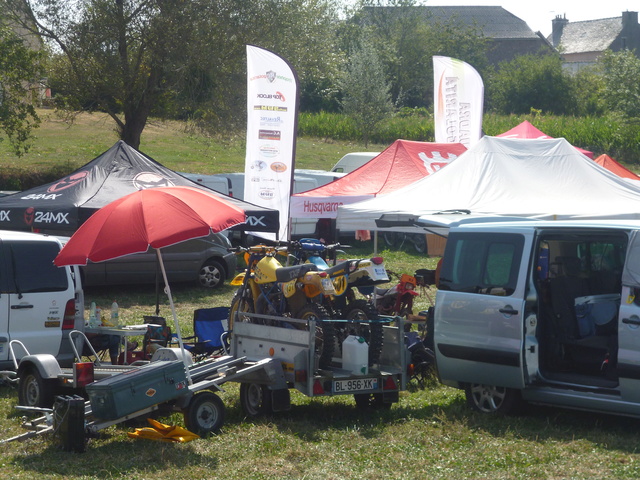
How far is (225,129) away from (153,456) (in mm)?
19560

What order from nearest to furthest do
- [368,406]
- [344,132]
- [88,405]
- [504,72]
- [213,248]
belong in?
1. [88,405]
2. [368,406]
3. [213,248]
4. [344,132]
5. [504,72]

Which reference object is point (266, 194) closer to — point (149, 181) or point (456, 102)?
point (149, 181)

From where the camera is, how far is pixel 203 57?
910 inches

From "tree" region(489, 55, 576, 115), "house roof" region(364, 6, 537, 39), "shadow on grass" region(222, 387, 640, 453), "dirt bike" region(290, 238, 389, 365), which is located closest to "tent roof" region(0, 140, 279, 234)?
"dirt bike" region(290, 238, 389, 365)

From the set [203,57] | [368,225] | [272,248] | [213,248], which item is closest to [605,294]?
[272,248]

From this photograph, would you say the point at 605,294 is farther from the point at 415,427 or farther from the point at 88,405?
the point at 88,405

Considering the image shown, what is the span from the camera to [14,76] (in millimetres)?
23078

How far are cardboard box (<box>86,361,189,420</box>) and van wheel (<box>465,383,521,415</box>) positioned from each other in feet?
8.96

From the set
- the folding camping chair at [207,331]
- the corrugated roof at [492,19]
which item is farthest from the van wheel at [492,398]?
the corrugated roof at [492,19]

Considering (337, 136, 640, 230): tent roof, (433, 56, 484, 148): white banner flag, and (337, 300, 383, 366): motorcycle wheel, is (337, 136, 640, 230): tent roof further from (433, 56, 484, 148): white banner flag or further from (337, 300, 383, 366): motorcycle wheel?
(433, 56, 484, 148): white banner flag

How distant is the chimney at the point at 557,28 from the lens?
92.4 m

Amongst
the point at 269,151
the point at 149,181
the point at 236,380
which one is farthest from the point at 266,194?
the point at 236,380

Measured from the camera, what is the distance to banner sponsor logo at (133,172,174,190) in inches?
501

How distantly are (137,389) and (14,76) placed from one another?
18.9m
